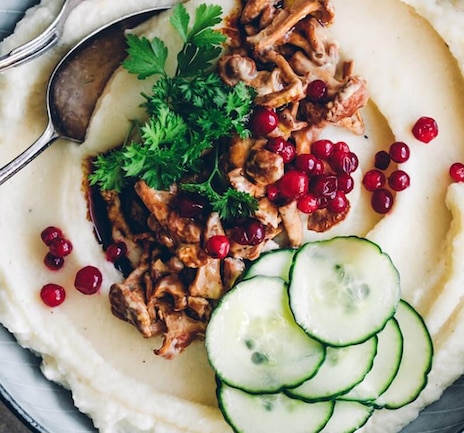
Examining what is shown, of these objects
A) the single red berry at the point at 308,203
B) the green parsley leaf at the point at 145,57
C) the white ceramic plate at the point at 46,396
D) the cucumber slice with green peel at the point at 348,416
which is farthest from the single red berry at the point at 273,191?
the white ceramic plate at the point at 46,396

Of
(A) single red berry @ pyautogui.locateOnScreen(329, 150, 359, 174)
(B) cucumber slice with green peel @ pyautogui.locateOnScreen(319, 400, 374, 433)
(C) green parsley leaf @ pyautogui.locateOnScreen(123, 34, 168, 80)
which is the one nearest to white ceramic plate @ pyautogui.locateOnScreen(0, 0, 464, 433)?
(B) cucumber slice with green peel @ pyautogui.locateOnScreen(319, 400, 374, 433)

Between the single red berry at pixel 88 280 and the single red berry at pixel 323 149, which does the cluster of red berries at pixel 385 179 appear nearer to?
the single red berry at pixel 323 149

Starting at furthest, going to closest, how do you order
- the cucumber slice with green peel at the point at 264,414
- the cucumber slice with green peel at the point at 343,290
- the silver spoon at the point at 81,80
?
the silver spoon at the point at 81,80 < the cucumber slice with green peel at the point at 264,414 < the cucumber slice with green peel at the point at 343,290

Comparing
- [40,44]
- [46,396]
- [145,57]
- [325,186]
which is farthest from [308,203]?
[46,396]

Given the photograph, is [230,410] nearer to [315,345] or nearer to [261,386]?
[261,386]

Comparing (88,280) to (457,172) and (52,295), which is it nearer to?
(52,295)

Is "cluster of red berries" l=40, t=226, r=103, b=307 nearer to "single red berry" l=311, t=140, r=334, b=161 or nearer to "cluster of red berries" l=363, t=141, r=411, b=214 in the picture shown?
"single red berry" l=311, t=140, r=334, b=161
